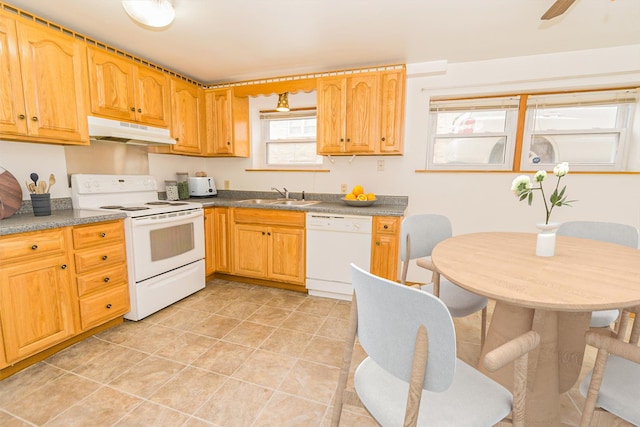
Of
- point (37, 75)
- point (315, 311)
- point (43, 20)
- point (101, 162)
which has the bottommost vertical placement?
point (315, 311)

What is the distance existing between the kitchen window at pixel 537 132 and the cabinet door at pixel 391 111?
494 millimetres

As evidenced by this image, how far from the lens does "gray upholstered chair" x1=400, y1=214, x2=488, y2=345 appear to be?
162 cm

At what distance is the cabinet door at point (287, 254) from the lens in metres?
2.90

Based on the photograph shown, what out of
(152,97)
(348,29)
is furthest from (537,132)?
(152,97)

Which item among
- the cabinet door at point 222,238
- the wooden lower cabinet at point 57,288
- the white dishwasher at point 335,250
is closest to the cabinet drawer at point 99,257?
the wooden lower cabinet at point 57,288

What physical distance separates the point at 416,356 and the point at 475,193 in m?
2.55

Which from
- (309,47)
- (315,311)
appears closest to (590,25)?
(309,47)

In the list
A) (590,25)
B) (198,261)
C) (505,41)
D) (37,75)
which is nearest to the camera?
(37,75)

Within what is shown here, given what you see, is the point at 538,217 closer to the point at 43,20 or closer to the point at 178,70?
the point at 178,70

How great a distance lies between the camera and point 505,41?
7.77ft

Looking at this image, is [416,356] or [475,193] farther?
[475,193]

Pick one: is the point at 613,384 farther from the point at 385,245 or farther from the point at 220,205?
the point at 220,205

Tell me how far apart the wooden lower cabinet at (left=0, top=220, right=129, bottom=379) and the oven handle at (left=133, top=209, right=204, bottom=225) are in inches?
6.2

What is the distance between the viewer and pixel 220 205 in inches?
123
